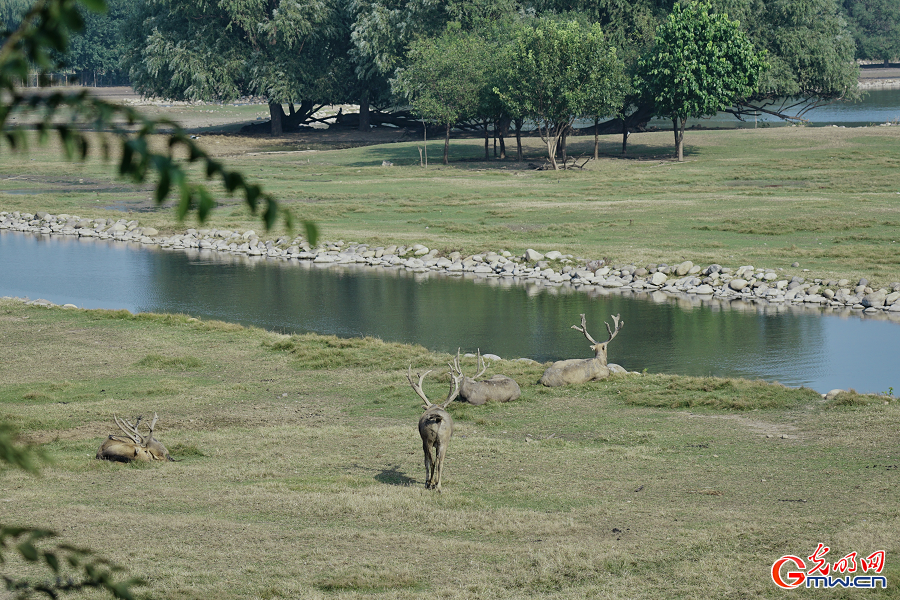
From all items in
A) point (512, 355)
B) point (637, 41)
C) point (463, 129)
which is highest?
point (637, 41)

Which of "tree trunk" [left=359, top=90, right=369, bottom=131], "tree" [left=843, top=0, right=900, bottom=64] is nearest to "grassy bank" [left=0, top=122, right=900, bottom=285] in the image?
"tree trunk" [left=359, top=90, right=369, bottom=131]

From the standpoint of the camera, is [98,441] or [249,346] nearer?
[98,441]

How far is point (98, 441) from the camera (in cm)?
1664

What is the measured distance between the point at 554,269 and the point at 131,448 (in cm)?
2574

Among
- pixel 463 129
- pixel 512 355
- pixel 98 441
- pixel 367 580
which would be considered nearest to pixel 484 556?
pixel 367 580

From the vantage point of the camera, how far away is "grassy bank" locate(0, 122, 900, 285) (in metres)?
41.1

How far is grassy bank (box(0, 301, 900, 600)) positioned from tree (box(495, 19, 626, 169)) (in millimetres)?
46364

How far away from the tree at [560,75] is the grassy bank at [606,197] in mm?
4263

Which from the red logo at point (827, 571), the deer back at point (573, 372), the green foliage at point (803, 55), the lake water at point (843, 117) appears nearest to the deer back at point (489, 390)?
the deer back at point (573, 372)

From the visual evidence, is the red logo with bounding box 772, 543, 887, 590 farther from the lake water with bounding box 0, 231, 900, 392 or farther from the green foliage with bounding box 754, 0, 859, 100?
the green foliage with bounding box 754, 0, 859, 100

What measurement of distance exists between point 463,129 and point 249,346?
68.6 metres

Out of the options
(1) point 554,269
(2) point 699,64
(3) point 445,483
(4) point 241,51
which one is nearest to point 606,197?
(2) point 699,64

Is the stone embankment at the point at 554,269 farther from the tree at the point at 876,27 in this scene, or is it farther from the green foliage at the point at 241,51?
the tree at the point at 876,27

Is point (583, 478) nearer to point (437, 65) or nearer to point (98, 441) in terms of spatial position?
point (98, 441)
